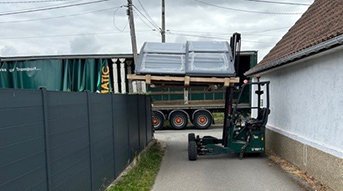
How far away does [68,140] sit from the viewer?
461 centimetres

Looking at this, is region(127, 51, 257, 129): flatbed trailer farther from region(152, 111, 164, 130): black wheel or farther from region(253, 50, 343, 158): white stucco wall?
region(253, 50, 343, 158): white stucco wall

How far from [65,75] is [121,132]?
1128cm

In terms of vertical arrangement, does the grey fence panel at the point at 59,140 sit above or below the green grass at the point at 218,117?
above

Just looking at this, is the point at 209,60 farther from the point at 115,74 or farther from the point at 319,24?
the point at 115,74

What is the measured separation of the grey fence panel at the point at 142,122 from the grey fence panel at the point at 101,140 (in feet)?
12.0

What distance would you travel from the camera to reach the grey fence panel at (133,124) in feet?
A: 29.5

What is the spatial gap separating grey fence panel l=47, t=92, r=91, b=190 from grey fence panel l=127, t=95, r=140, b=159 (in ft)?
11.6

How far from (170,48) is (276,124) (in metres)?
4.02

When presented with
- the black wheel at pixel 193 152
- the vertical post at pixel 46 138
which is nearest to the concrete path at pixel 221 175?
the black wheel at pixel 193 152

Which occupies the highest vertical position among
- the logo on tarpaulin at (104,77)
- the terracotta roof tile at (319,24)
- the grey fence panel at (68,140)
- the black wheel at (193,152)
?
the terracotta roof tile at (319,24)

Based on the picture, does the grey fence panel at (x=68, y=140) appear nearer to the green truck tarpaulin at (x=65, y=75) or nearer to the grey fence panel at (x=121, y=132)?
the grey fence panel at (x=121, y=132)

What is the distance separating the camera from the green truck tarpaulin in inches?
707

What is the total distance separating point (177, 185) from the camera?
7070mm

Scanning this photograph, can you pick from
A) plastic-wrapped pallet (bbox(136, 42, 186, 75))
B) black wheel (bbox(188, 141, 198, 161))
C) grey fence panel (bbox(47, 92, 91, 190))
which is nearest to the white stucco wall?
black wheel (bbox(188, 141, 198, 161))
